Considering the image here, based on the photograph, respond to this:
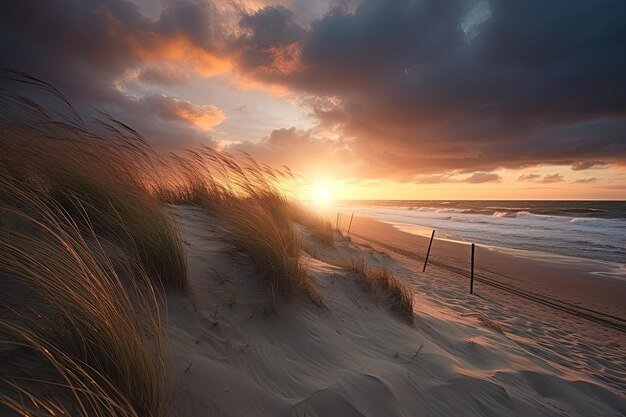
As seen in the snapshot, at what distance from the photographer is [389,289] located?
4.87 m

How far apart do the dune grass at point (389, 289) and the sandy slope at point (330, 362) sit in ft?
0.56

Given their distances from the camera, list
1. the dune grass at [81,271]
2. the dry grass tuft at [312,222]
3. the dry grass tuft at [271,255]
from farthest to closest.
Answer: the dry grass tuft at [312,222]
the dry grass tuft at [271,255]
the dune grass at [81,271]

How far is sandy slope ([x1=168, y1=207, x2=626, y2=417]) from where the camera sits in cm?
201

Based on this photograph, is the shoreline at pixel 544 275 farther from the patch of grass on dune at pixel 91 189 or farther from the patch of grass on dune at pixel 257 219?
the patch of grass on dune at pixel 91 189

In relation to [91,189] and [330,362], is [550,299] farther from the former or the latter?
[91,189]

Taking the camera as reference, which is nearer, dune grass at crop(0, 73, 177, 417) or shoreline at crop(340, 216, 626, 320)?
dune grass at crop(0, 73, 177, 417)

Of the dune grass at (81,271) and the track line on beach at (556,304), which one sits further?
the track line on beach at (556,304)

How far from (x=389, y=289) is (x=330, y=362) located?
2432mm

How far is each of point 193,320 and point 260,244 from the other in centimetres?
121

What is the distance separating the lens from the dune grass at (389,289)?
14.6 feet

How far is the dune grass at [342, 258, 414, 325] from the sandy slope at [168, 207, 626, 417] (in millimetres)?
171

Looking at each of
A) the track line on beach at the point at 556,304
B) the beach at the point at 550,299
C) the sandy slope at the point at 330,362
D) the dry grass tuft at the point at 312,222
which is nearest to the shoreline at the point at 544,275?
the beach at the point at 550,299

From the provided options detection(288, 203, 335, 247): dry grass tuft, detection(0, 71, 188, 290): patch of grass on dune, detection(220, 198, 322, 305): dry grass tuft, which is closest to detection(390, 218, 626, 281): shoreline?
detection(288, 203, 335, 247): dry grass tuft

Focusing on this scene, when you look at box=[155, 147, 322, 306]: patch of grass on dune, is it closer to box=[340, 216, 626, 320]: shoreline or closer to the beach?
the beach
